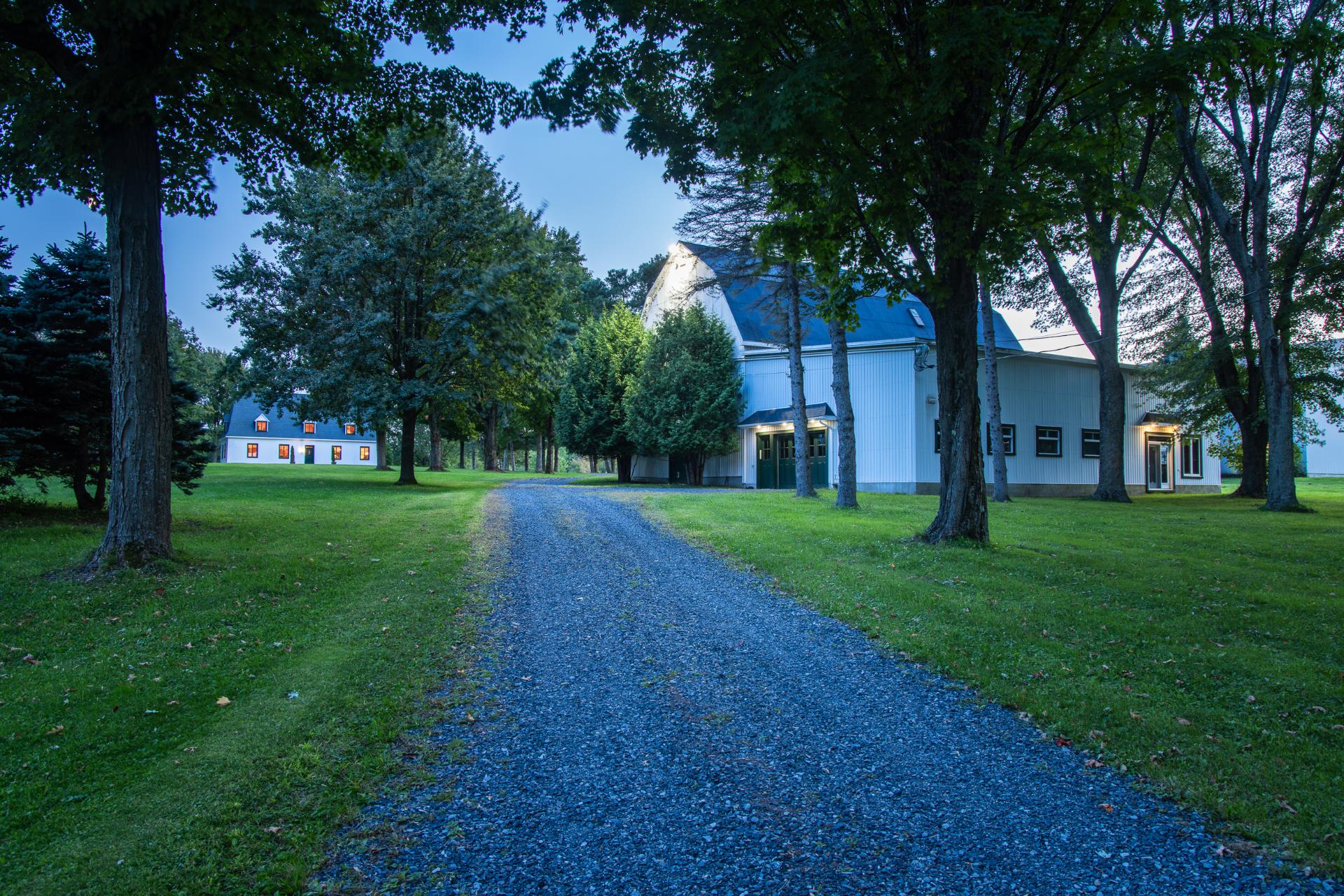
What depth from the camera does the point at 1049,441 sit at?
93.8 ft

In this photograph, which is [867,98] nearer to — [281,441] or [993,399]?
[993,399]

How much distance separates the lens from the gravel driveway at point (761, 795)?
2947mm

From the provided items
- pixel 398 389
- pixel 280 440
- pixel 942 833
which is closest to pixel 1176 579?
pixel 942 833

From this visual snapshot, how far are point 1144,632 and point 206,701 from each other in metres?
7.64

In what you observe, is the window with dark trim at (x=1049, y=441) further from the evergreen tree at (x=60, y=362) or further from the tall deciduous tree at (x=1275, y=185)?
the evergreen tree at (x=60, y=362)

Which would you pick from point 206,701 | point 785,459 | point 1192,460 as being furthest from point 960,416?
point 1192,460

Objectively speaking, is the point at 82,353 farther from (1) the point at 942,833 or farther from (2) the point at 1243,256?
(2) the point at 1243,256

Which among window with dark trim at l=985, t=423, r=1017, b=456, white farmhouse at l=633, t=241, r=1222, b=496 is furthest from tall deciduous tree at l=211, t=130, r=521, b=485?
window with dark trim at l=985, t=423, r=1017, b=456

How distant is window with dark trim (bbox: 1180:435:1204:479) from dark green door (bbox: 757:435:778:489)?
21061mm

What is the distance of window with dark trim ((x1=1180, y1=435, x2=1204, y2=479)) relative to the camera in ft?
112

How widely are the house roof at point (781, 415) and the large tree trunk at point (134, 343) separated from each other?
20447 millimetres

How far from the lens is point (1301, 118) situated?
2300 centimetres

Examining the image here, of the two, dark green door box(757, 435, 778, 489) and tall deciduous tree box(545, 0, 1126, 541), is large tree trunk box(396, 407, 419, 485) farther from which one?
tall deciduous tree box(545, 0, 1126, 541)

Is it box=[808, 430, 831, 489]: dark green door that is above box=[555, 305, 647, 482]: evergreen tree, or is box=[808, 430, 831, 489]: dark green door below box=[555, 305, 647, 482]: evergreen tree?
below
